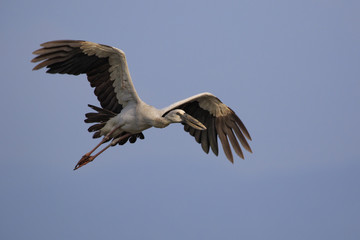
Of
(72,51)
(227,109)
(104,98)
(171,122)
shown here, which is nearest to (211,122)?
(227,109)

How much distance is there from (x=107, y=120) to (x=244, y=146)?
8.46 ft

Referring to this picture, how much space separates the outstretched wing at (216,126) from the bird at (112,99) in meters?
0.02

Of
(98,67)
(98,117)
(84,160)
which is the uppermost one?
(98,67)

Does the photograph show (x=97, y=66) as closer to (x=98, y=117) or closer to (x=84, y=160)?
(x=98, y=117)

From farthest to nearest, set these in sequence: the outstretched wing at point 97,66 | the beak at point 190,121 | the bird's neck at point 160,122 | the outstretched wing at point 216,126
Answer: the outstretched wing at point 216,126 < the beak at point 190,121 < the bird's neck at point 160,122 < the outstretched wing at point 97,66

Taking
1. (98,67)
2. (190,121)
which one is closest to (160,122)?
(190,121)

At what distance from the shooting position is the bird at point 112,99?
10.8 meters

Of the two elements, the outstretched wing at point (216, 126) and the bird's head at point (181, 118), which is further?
the outstretched wing at point (216, 126)

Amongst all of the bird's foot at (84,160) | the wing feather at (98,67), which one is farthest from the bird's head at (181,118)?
the bird's foot at (84,160)

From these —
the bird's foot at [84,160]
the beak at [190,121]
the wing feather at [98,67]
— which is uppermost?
the wing feather at [98,67]

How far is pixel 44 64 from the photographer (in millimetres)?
10703

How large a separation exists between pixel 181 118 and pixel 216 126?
4.18ft

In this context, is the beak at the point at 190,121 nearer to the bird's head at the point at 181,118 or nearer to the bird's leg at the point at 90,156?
the bird's head at the point at 181,118

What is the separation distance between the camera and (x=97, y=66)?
11.1 metres
